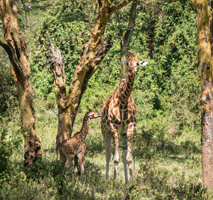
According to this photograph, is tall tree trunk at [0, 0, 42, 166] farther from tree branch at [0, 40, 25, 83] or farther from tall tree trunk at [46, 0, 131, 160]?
tall tree trunk at [46, 0, 131, 160]

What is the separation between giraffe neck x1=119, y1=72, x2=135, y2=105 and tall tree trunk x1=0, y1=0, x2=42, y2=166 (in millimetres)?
2050

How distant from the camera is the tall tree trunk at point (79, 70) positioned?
6879 millimetres

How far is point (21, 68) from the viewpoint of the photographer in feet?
19.9

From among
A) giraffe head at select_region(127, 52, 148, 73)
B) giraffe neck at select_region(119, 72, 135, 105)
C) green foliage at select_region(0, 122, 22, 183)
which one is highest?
giraffe head at select_region(127, 52, 148, 73)

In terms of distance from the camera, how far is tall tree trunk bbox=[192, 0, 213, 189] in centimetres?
546

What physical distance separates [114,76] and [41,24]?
17.6 ft

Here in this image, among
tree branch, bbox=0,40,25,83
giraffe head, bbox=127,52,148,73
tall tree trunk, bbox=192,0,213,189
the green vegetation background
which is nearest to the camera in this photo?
tall tree trunk, bbox=192,0,213,189

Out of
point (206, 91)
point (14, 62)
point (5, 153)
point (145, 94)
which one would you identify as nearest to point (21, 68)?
point (14, 62)

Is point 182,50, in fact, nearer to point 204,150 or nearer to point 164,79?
point 164,79

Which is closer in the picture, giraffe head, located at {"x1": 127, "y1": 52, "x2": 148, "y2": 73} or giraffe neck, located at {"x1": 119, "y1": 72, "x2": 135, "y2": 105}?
giraffe head, located at {"x1": 127, "y1": 52, "x2": 148, "y2": 73}

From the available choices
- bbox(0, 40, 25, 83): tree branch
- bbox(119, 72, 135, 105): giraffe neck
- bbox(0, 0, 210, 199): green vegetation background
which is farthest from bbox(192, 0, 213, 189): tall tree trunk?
bbox(0, 40, 25, 83): tree branch

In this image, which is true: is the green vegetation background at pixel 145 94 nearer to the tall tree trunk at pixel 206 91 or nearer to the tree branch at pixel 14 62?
the tall tree trunk at pixel 206 91

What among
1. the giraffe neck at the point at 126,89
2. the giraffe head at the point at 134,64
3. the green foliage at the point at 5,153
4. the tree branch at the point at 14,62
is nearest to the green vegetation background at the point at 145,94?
the green foliage at the point at 5,153

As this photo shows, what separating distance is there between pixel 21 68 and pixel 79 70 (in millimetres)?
1486
